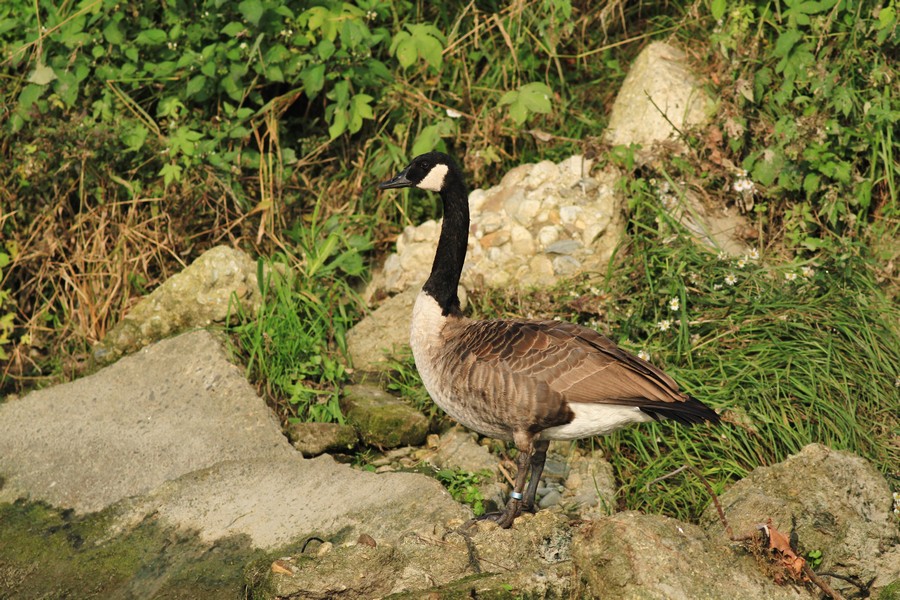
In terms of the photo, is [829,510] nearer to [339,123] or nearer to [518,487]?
[518,487]

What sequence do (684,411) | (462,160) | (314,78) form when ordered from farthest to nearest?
1. (462,160)
2. (314,78)
3. (684,411)

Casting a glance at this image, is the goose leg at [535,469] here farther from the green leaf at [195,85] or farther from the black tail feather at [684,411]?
the green leaf at [195,85]

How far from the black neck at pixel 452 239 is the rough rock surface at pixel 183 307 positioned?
186cm

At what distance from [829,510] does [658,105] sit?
3383 mm

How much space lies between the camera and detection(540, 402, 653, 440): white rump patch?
4418mm

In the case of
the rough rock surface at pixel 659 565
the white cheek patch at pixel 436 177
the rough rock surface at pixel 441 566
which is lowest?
the rough rock surface at pixel 441 566

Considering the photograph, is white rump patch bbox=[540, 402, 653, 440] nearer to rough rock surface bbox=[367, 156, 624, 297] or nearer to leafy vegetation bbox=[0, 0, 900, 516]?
leafy vegetation bbox=[0, 0, 900, 516]

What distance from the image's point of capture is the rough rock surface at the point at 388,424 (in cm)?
579

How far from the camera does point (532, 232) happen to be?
682 cm

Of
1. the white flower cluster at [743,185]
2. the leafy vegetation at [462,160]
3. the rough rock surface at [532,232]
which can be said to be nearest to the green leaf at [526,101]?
the leafy vegetation at [462,160]

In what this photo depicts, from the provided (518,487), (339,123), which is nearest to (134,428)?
(518,487)

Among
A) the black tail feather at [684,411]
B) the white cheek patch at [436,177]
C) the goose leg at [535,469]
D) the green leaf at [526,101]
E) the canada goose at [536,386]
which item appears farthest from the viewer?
the green leaf at [526,101]

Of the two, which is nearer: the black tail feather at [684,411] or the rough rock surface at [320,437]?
the black tail feather at [684,411]

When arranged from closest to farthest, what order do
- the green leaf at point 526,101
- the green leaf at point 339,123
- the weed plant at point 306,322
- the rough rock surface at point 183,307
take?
the weed plant at point 306,322
the rough rock surface at point 183,307
the green leaf at point 526,101
the green leaf at point 339,123
